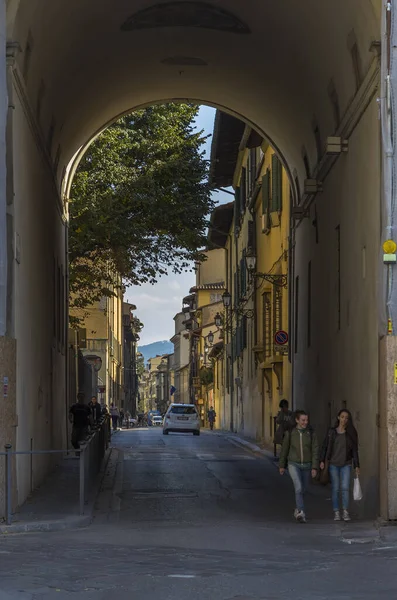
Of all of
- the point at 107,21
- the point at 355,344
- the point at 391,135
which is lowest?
the point at 355,344

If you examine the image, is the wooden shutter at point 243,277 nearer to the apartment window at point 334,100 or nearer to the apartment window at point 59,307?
the apartment window at point 59,307

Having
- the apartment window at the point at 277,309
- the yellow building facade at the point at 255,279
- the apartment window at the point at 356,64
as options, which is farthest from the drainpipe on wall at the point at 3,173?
the apartment window at the point at 277,309

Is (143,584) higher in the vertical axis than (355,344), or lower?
lower

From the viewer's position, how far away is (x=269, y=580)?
1072cm

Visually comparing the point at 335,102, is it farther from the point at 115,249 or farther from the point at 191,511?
the point at 115,249

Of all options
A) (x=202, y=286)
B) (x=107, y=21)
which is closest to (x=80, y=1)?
(x=107, y=21)

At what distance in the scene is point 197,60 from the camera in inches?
990

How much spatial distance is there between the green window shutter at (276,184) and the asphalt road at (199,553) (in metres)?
13.8

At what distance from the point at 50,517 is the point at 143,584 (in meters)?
6.16

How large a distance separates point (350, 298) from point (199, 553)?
25.2ft

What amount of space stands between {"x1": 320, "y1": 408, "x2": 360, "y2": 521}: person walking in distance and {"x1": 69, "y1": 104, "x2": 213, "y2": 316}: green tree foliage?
16476mm

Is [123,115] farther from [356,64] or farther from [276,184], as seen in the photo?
[356,64]

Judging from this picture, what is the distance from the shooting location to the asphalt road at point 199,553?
400 inches

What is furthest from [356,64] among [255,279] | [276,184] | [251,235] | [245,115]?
[251,235]
